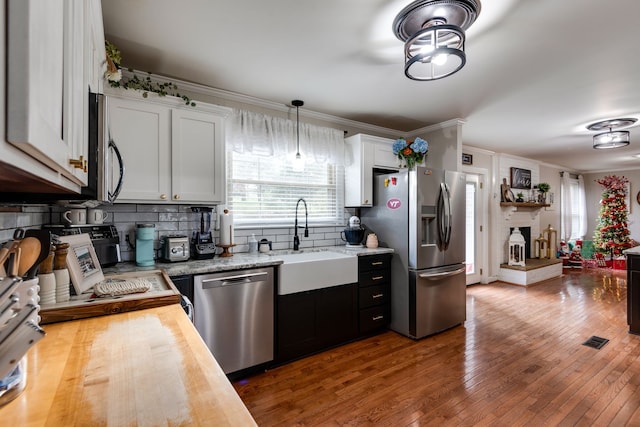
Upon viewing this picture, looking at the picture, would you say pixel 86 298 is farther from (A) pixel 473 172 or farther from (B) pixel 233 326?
(A) pixel 473 172

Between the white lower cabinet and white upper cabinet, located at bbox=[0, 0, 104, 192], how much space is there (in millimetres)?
1365

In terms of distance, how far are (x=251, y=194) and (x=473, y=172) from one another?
4.14m

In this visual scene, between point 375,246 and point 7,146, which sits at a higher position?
point 7,146

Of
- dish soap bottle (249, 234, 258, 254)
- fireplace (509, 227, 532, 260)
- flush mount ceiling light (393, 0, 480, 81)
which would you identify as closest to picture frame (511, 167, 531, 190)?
fireplace (509, 227, 532, 260)

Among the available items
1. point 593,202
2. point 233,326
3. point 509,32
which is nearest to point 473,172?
point 509,32

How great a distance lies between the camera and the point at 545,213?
727 centimetres

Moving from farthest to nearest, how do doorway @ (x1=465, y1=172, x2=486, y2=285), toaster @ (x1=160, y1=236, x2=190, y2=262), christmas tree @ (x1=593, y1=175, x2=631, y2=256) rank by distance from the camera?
christmas tree @ (x1=593, y1=175, x2=631, y2=256)
doorway @ (x1=465, y1=172, x2=486, y2=285)
toaster @ (x1=160, y1=236, x2=190, y2=262)

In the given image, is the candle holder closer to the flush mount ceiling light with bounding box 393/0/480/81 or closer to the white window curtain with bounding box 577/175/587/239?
the flush mount ceiling light with bounding box 393/0/480/81

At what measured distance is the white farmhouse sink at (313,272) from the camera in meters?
2.61

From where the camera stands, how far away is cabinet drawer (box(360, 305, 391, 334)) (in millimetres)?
3158

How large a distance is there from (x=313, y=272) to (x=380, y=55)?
6.03 feet

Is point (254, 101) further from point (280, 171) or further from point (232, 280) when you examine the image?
point (232, 280)

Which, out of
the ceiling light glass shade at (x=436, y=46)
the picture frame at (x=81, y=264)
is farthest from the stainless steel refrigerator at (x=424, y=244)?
the picture frame at (x=81, y=264)

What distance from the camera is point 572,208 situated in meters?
8.22
